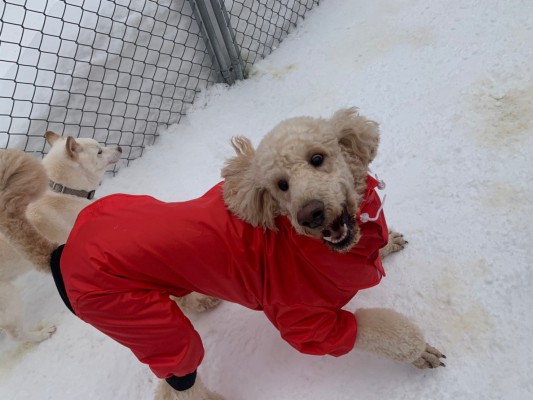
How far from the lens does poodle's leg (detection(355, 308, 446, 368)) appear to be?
1581mm

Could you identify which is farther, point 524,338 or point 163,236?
point 524,338

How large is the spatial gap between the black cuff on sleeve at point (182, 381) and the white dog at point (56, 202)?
3.84ft

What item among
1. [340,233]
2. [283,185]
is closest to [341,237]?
[340,233]

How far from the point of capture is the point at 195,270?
5.06 feet

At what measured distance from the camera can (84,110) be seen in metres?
3.01

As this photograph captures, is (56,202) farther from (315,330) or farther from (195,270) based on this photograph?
(315,330)

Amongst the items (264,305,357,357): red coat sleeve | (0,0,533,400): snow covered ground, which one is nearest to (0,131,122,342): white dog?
(0,0,533,400): snow covered ground

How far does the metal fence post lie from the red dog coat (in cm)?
210

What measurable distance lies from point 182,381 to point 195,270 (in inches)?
21.8

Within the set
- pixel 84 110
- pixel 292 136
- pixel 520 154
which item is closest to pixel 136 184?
pixel 84 110

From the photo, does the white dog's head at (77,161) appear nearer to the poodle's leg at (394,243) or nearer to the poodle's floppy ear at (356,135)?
the poodle's floppy ear at (356,135)

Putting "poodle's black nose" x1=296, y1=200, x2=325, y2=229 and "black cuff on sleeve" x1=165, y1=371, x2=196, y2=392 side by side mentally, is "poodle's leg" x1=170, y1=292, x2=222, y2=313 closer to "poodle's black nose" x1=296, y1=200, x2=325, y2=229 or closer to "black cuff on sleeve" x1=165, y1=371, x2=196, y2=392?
"black cuff on sleeve" x1=165, y1=371, x2=196, y2=392

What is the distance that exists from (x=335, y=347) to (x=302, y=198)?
652 mm

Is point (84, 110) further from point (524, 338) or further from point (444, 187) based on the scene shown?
point (524, 338)
